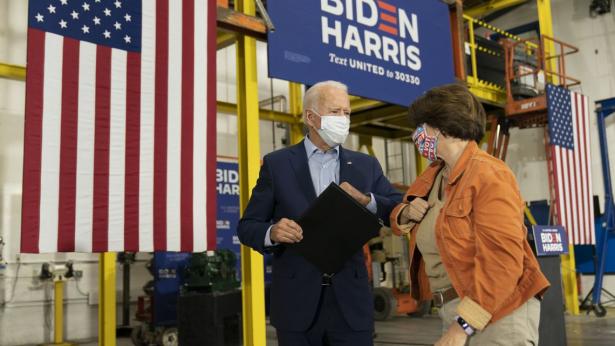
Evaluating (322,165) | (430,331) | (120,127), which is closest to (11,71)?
(120,127)

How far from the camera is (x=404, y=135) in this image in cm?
1173

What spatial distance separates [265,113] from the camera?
368 inches

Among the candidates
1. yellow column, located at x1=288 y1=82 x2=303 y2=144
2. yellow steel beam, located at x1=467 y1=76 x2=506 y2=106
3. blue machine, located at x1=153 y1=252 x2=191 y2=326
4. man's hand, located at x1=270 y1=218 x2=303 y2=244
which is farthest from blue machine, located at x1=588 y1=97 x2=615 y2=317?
man's hand, located at x1=270 y1=218 x2=303 y2=244

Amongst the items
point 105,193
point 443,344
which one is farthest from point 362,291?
point 105,193

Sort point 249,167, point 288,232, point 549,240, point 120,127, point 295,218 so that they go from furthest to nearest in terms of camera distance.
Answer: point 249,167
point 549,240
point 120,127
point 295,218
point 288,232

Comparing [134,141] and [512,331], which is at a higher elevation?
[134,141]

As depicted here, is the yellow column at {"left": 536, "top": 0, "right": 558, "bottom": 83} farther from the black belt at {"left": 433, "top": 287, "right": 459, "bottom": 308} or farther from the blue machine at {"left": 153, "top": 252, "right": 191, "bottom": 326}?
the black belt at {"left": 433, "top": 287, "right": 459, "bottom": 308}

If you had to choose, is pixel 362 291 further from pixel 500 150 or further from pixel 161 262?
pixel 500 150

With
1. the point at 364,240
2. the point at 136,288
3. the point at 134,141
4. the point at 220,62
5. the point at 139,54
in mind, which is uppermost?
the point at 220,62

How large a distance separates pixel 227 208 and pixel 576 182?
19.6 feet

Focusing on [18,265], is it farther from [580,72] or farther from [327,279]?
[580,72]

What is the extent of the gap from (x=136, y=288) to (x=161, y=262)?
222cm

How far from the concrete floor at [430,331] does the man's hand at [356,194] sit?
499cm

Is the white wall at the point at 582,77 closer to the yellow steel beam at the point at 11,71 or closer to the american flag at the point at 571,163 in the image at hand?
the american flag at the point at 571,163
